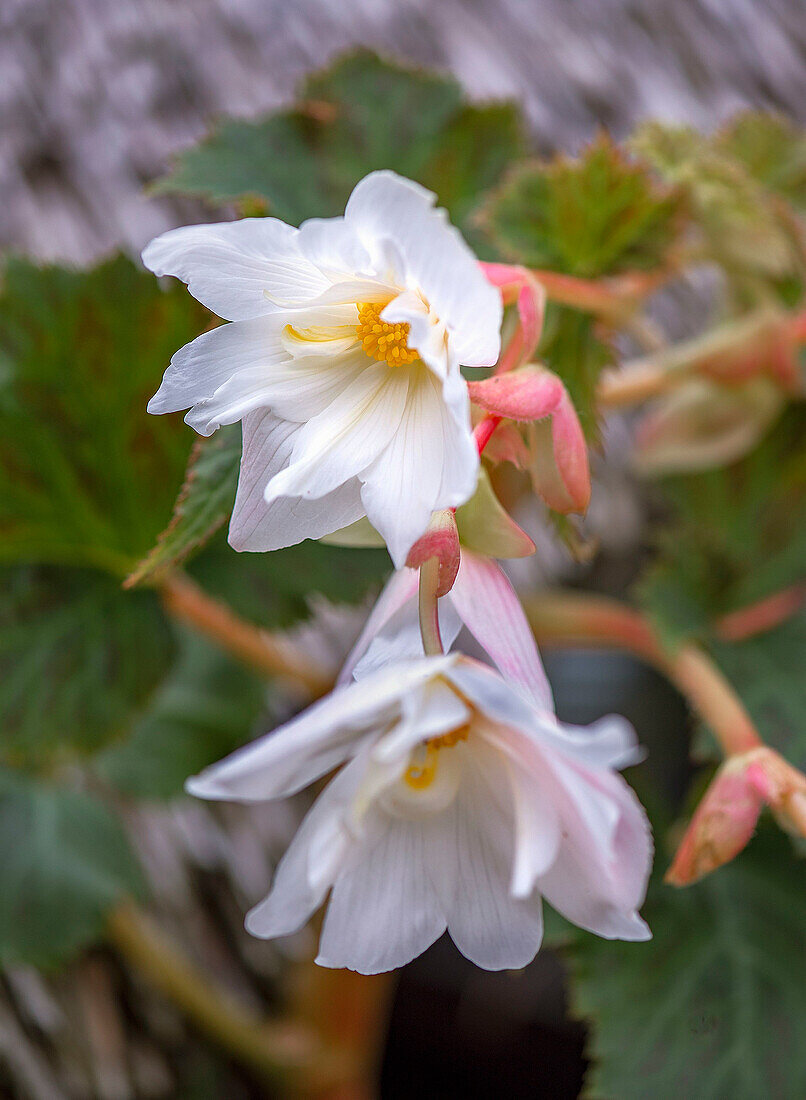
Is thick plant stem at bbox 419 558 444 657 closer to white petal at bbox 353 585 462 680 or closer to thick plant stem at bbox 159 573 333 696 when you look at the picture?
white petal at bbox 353 585 462 680

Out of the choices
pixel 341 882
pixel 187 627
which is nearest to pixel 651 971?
pixel 341 882

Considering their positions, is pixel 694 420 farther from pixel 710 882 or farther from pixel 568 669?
pixel 568 669

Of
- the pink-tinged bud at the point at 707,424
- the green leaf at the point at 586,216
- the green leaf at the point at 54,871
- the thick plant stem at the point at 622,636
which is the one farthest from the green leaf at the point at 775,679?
the green leaf at the point at 54,871

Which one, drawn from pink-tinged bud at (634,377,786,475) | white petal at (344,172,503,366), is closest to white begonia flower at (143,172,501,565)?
white petal at (344,172,503,366)

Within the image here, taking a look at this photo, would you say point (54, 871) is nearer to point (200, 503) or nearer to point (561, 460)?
point (200, 503)

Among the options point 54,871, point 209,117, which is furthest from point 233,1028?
point 209,117
